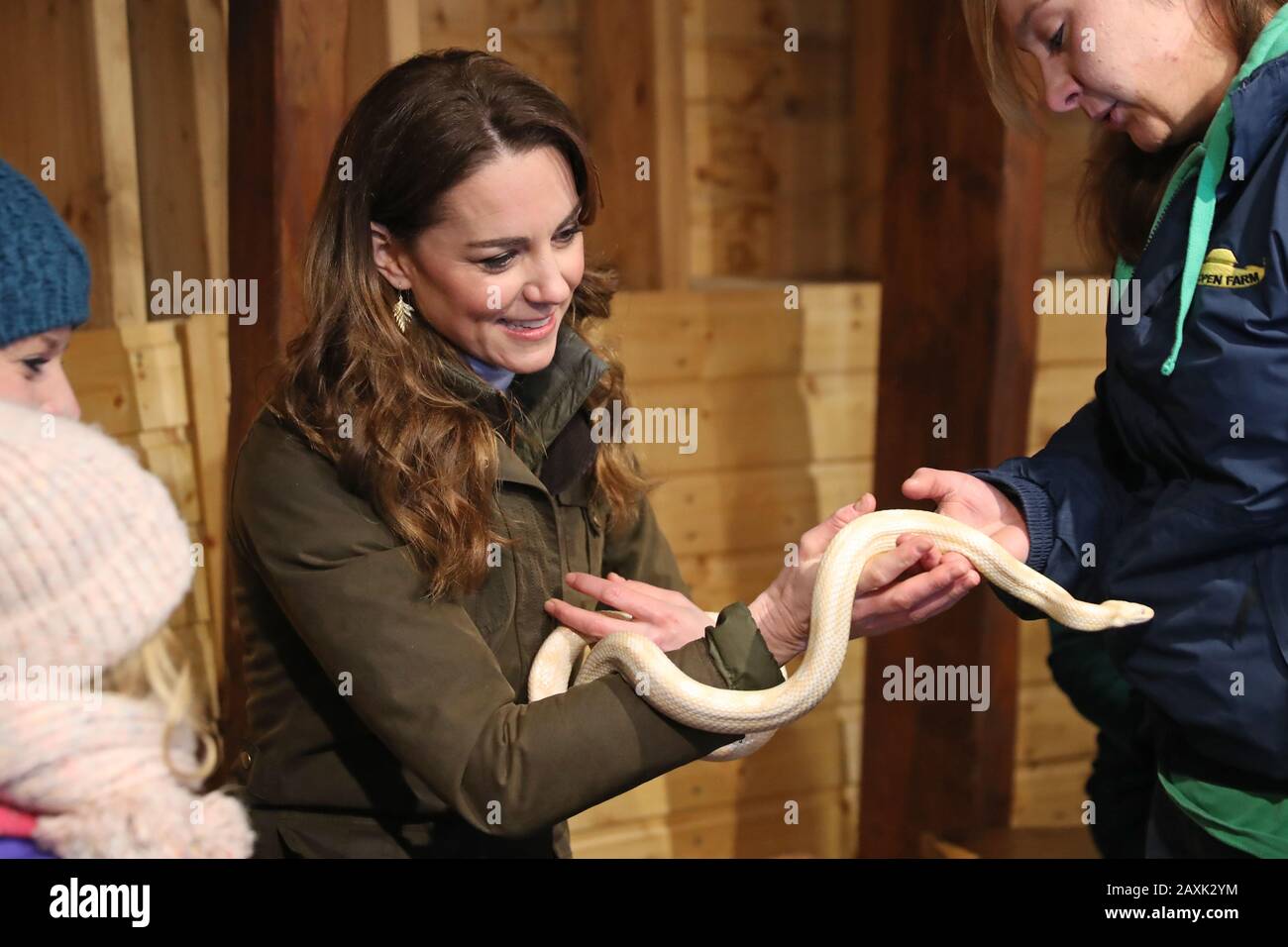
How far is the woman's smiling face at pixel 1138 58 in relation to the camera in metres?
1.38

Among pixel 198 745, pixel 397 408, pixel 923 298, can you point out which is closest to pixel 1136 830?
pixel 923 298

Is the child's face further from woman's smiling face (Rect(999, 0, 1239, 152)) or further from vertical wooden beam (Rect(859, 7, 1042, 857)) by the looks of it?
vertical wooden beam (Rect(859, 7, 1042, 857))

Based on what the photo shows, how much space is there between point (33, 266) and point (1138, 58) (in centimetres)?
122

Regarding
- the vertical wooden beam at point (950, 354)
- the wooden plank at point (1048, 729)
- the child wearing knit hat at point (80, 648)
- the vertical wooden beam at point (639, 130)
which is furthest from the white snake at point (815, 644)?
the wooden plank at point (1048, 729)

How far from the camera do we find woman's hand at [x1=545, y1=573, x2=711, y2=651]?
1511 mm

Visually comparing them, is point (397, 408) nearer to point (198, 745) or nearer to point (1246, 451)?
point (198, 745)

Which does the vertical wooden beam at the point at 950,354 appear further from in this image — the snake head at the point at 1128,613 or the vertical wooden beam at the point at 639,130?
the snake head at the point at 1128,613

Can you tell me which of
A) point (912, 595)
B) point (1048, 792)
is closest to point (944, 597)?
point (912, 595)

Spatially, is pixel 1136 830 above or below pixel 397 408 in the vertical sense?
below

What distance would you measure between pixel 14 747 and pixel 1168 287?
1.25 meters

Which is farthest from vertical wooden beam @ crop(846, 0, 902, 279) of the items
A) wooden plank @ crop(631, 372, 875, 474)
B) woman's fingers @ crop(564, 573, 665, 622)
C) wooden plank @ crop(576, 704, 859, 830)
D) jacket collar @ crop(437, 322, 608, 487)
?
woman's fingers @ crop(564, 573, 665, 622)

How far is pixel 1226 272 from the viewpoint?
1289mm
